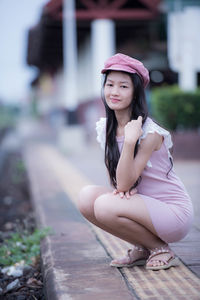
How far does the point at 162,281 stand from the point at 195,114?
6464mm

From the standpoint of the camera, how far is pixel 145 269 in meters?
2.73

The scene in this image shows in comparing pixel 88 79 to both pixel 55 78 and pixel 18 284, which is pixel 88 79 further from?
pixel 18 284

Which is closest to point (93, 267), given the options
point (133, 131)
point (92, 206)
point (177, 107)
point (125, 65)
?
point (92, 206)

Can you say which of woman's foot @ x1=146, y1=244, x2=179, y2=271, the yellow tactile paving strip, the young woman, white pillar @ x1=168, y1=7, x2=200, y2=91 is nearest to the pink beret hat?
the young woman

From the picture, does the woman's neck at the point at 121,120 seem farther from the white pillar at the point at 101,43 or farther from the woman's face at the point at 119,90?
the white pillar at the point at 101,43

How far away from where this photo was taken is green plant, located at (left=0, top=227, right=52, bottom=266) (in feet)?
11.6

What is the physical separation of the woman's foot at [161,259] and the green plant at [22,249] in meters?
1.15

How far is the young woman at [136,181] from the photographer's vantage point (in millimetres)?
2533

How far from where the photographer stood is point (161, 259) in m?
2.68

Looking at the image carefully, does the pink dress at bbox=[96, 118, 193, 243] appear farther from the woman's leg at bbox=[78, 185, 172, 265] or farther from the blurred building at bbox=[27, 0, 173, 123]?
the blurred building at bbox=[27, 0, 173, 123]

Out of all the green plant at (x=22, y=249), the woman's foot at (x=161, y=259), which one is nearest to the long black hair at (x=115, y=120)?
the woman's foot at (x=161, y=259)

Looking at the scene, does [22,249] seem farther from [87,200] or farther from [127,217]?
[127,217]

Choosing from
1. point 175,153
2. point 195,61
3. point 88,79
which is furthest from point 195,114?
point 88,79

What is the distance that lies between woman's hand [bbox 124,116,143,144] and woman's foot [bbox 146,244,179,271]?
2.46 feet
